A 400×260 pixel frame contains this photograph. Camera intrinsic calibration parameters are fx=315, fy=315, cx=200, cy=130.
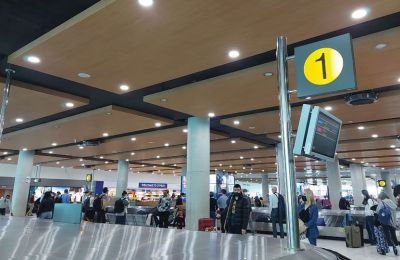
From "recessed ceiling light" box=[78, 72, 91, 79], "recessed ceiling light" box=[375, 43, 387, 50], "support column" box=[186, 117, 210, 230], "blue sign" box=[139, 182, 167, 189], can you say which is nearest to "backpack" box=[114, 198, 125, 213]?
"support column" box=[186, 117, 210, 230]

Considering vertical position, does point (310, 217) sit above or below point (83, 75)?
below

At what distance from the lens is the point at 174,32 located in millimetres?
5668

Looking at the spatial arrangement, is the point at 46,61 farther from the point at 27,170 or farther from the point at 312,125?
the point at 27,170

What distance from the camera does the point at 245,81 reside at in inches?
313

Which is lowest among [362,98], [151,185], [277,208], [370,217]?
[370,217]

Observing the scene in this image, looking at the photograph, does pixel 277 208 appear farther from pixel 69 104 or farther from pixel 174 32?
pixel 174 32

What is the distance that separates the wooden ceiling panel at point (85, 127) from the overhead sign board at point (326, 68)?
28.9ft

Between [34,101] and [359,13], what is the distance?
920 centimetres

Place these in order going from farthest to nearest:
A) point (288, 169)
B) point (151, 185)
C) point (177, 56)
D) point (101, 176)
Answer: point (151, 185) → point (101, 176) → point (177, 56) → point (288, 169)

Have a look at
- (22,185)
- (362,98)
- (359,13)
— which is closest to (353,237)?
(362,98)

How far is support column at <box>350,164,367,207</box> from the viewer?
2944 centimetres

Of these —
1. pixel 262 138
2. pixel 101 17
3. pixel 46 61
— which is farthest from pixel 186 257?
pixel 262 138

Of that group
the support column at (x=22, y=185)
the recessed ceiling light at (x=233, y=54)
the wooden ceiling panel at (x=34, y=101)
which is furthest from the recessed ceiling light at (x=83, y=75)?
the support column at (x=22, y=185)

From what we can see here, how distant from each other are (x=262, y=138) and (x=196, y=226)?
302 inches
